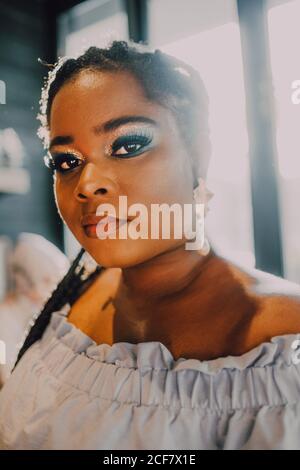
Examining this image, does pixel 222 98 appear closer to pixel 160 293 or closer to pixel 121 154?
pixel 121 154

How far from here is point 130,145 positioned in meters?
0.67

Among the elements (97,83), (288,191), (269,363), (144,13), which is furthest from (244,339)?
(144,13)

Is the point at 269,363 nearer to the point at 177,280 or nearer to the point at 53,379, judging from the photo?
the point at 177,280

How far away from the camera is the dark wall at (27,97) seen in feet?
2.98

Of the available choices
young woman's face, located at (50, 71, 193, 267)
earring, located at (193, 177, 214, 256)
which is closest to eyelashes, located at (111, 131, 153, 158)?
young woman's face, located at (50, 71, 193, 267)

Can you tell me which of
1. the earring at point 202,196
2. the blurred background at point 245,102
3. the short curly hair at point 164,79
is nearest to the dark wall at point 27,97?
the blurred background at point 245,102

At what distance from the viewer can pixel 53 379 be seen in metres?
0.72

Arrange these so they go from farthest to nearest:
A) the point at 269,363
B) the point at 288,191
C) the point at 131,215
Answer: the point at 288,191
the point at 131,215
the point at 269,363

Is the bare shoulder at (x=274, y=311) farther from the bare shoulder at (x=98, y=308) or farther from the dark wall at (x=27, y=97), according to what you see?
the dark wall at (x=27, y=97)

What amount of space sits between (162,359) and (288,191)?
1.21 feet

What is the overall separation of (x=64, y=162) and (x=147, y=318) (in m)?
0.29

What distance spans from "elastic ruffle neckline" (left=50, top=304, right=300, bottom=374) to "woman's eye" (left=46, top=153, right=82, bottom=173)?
0.26 meters

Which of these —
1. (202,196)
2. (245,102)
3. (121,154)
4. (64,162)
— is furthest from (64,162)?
(245,102)

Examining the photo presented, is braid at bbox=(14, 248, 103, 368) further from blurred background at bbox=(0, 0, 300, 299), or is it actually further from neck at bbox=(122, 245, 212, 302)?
blurred background at bbox=(0, 0, 300, 299)
